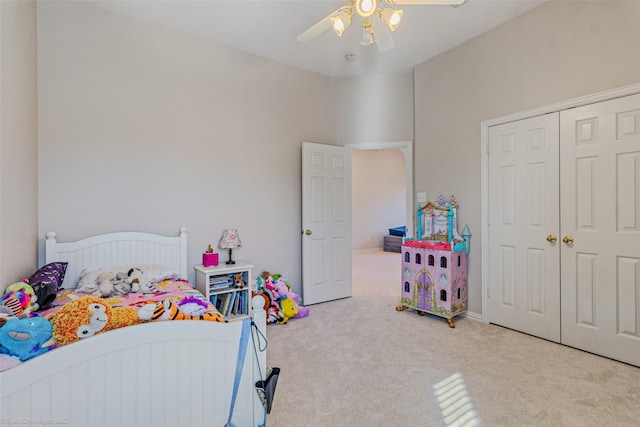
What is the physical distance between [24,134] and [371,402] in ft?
9.66

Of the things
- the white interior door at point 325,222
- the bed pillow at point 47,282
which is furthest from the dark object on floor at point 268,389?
the white interior door at point 325,222

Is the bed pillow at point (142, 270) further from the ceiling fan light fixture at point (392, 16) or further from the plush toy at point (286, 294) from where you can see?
the ceiling fan light fixture at point (392, 16)

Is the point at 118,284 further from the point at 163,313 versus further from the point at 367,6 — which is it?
the point at 367,6

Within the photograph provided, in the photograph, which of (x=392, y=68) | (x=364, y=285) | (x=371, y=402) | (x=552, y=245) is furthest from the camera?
(x=364, y=285)

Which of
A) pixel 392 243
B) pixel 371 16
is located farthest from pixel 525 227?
pixel 392 243

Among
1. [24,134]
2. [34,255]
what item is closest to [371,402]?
[34,255]

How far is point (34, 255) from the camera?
2.54 m

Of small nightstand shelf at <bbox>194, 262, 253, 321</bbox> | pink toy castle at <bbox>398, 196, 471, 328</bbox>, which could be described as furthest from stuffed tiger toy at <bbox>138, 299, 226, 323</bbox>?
pink toy castle at <bbox>398, 196, 471, 328</bbox>

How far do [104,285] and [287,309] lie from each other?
1.69 m

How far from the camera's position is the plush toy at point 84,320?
3.99 feet

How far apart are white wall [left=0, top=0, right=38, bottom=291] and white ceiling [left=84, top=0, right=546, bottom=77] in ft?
2.81

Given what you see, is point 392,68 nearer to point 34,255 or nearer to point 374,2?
point 374,2

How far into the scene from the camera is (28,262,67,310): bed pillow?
199 cm

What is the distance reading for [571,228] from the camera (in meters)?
2.67
